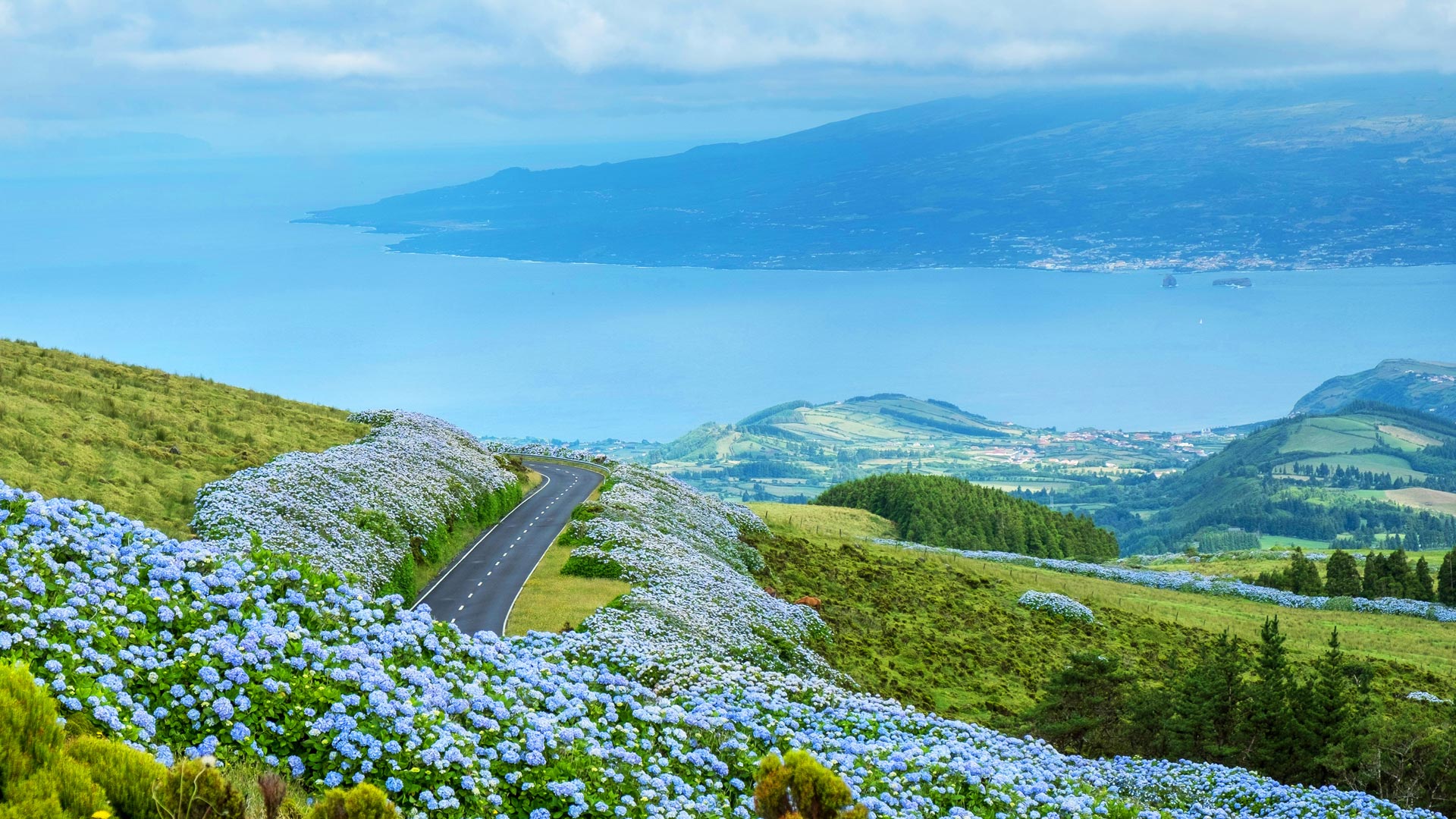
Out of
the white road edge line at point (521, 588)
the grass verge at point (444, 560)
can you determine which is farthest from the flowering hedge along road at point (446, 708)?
the grass verge at point (444, 560)

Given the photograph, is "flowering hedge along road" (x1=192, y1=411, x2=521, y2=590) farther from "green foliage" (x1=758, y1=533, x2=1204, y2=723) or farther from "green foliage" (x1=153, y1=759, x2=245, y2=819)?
"green foliage" (x1=153, y1=759, x2=245, y2=819)

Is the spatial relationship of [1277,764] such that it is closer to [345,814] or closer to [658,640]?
[658,640]

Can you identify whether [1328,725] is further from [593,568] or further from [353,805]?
[353,805]

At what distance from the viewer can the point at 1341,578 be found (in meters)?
86.2

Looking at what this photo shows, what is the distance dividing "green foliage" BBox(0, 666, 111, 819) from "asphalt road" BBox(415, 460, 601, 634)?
1970cm

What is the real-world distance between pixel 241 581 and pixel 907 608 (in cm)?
4178

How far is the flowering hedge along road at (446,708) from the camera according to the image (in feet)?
47.7

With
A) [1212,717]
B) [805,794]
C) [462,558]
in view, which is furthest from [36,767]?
[462,558]

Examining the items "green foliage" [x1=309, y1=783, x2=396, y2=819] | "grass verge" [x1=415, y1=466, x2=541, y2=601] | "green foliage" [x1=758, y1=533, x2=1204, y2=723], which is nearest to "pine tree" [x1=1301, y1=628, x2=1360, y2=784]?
"green foliage" [x1=758, y1=533, x2=1204, y2=723]

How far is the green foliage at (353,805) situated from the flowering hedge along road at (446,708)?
4740mm

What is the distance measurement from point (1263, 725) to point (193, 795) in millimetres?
33819

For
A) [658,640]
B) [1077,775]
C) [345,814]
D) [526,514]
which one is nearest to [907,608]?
[526,514]

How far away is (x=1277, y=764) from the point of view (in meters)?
34.0

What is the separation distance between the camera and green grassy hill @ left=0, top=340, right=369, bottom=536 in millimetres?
33969
